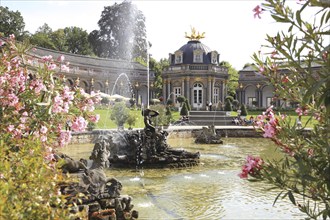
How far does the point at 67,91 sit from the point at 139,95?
5711 cm

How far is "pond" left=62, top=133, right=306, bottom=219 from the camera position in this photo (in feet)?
23.6

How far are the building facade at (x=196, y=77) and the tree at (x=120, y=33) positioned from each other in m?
13.9

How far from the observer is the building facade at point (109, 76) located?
55.8 m

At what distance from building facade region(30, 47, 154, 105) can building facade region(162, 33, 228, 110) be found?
7079 mm

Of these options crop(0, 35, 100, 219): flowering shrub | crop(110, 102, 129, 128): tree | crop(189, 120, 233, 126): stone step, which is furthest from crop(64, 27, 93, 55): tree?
crop(0, 35, 100, 219): flowering shrub

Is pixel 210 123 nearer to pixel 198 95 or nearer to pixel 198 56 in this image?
pixel 198 95

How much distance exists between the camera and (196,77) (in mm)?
50844

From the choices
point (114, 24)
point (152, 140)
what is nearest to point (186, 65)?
point (114, 24)

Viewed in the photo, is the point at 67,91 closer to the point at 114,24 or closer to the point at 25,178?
the point at 25,178

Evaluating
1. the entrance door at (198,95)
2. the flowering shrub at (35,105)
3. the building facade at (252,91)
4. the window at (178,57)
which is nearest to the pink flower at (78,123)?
the flowering shrub at (35,105)

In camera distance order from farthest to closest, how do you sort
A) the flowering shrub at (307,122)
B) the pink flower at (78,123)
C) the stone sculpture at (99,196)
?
the stone sculpture at (99,196) → the pink flower at (78,123) → the flowering shrub at (307,122)

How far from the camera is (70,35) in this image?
6969 cm

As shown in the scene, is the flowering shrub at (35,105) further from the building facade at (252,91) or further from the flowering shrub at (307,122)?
the building facade at (252,91)

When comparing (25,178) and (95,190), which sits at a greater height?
(25,178)
